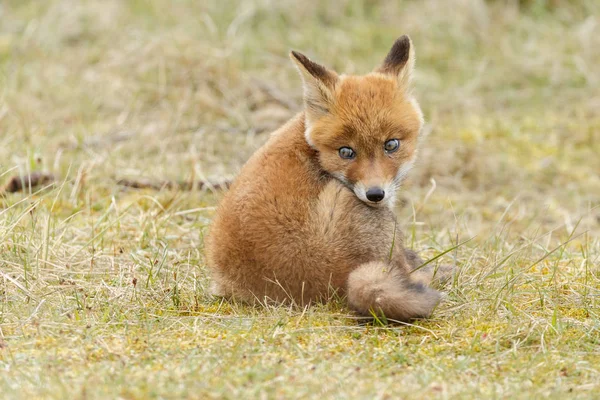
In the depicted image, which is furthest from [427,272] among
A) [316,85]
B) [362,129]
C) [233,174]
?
[233,174]

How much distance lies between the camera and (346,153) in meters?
4.86

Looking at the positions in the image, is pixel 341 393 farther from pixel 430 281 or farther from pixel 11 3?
pixel 11 3

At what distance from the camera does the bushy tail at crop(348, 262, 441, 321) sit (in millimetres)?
4277

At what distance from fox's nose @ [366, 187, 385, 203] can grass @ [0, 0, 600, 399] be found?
2.18 ft

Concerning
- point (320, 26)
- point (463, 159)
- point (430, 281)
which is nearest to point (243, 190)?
point (430, 281)

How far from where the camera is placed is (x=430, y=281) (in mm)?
5012

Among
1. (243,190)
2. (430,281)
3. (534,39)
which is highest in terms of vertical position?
(534,39)

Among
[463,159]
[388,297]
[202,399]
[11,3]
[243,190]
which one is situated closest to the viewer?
[202,399]

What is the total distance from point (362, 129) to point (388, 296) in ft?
3.63

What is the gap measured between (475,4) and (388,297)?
797cm

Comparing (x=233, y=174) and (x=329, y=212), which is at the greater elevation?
(x=329, y=212)

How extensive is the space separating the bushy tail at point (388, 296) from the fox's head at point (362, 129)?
533mm

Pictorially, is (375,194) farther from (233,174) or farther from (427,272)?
(233,174)

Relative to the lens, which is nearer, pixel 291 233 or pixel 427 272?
pixel 291 233
